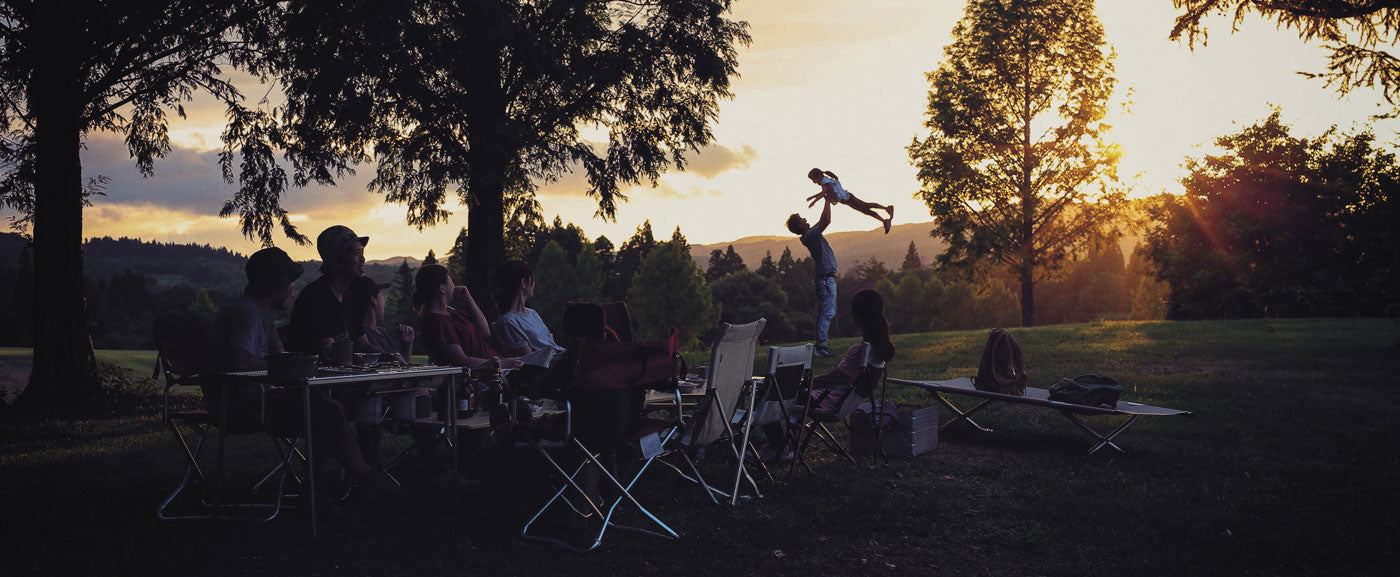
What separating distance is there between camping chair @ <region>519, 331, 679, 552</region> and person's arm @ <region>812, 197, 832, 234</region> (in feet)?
18.6

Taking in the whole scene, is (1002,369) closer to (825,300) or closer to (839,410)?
(839,410)

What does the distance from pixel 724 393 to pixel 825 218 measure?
527 centimetres

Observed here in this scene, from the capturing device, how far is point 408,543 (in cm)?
449

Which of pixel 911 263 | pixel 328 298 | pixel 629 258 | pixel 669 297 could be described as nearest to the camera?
pixel 328 298

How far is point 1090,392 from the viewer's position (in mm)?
6906

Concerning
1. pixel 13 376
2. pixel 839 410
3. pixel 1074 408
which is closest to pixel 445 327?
pixel 839 410

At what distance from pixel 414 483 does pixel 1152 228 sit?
38.3 meters

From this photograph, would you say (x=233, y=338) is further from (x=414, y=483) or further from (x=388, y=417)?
(x=414, y=483)

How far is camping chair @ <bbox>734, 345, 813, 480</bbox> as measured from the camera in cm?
568

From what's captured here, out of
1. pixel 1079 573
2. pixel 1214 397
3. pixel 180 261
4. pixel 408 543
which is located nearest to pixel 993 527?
pixel 1079 573

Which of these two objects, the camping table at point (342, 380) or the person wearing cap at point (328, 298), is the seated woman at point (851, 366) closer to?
the camping table at point (342, 380)

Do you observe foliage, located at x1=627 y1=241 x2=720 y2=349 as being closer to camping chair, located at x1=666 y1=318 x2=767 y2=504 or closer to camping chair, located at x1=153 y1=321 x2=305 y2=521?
camping chair, located at x1=666 y1=318 x2=767 y2=504

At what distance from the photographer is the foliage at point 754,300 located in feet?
224

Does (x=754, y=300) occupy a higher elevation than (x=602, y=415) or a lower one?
higher
